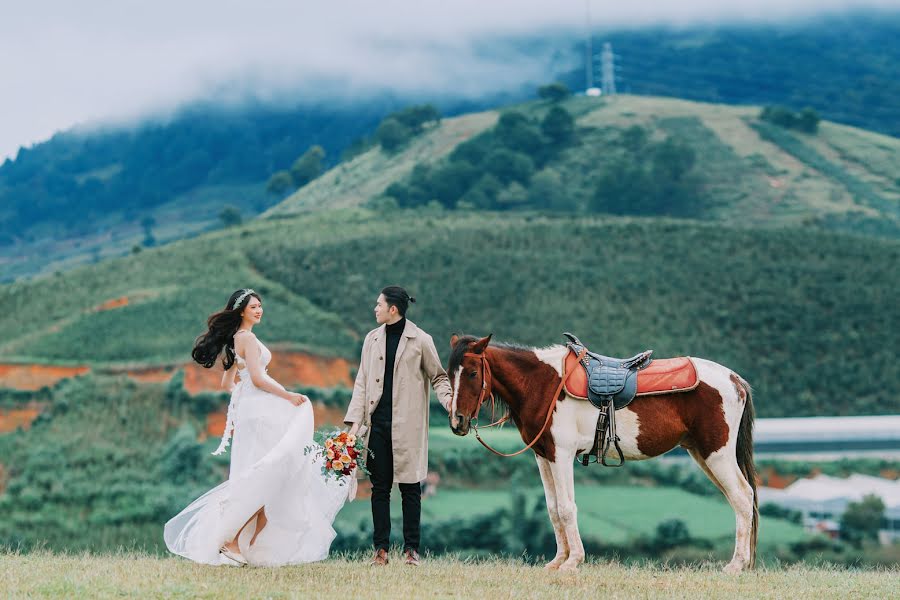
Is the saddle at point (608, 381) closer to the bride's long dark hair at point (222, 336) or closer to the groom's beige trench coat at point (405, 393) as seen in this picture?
the groom's beige trench coat at point (405, 393)

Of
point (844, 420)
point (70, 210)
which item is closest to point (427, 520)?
point (844, 420)

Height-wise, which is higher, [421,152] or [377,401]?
[377,401]

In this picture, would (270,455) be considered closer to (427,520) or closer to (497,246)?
(427,520)

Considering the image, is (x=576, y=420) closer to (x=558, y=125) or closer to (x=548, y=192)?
(x=548, y=192)

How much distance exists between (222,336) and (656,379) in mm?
3732

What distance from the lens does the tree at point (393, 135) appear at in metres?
116

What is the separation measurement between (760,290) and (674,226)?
45.2ft

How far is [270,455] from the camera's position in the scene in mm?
9125

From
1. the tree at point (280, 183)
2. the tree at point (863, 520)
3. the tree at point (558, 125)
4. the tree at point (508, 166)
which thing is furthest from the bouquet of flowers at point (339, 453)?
the tree at point (280, 183)

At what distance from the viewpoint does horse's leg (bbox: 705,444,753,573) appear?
32.7ft

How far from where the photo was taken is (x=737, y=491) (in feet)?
33.1

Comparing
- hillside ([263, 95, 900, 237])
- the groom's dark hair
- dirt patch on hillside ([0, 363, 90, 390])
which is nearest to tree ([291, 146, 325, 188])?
hillside ([263, 95, 900, 237])

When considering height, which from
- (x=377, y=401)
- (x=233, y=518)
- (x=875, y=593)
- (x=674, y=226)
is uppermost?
(x=377, y=401)

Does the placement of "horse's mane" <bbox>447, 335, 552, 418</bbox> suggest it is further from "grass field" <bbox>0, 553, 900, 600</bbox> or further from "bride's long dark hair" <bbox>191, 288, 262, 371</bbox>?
"bride's long dark hair" <bbox>191, 288, 262, 371</bbox>
